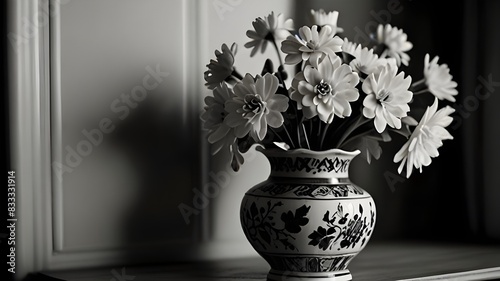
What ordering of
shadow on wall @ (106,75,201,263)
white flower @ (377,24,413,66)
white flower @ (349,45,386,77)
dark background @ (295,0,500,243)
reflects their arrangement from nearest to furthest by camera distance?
white flower @ (349,45,386,77) < shadow on wall @ (106,75,201,263) < white flower @ (377,24,413,66) < dark background @ (295,0,500,243)

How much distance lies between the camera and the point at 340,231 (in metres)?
1.08

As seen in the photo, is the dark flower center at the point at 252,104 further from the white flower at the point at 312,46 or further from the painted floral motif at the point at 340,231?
the painted floral motif at the point at 340,231

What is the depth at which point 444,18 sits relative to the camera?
1.70 m

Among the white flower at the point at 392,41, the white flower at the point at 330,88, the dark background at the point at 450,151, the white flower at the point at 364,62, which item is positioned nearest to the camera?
the white flower at the point at 330,88

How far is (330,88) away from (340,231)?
221mm

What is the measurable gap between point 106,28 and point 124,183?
0.92 ft

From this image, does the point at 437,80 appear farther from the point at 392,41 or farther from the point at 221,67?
the point at 221,67

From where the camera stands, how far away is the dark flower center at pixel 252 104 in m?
1.07

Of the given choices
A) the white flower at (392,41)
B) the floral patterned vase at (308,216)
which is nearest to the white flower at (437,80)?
the white flower at (392,41)

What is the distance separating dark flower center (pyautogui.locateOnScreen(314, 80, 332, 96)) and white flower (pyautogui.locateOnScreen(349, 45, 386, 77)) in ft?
0.41

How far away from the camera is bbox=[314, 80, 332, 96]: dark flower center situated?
106 cm

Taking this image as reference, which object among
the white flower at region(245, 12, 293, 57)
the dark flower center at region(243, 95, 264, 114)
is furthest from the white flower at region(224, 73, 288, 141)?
the white flower at region(245, 12, 293, 57)

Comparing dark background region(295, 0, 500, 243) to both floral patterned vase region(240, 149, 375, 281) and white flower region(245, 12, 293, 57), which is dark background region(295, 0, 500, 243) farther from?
floral patterned vase region(240, 149, 375, 281)

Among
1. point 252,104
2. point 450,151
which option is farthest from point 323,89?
point 450,151
